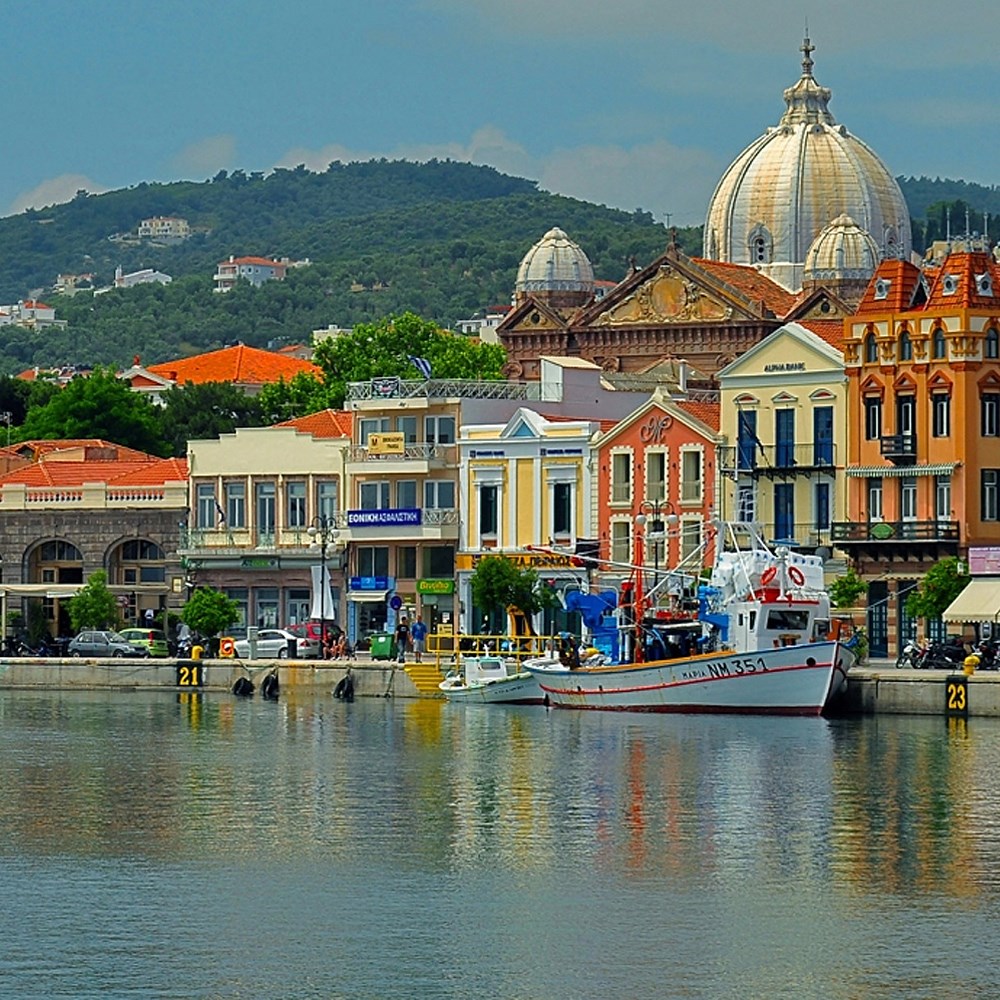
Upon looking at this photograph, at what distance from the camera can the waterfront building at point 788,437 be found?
92.2 meters

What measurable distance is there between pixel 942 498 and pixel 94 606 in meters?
30.3

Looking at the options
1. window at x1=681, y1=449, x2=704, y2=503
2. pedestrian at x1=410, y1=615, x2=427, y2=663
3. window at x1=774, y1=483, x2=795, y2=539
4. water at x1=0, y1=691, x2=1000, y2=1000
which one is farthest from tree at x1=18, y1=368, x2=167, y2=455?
water at x1=0, y1=691, x2=1000, y2=1000

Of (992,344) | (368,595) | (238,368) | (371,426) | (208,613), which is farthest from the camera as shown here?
(238,368)

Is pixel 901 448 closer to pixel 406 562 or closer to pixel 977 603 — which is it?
pixel 977 603

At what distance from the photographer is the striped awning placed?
88.3m

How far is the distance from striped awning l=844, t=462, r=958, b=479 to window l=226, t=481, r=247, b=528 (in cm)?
2398

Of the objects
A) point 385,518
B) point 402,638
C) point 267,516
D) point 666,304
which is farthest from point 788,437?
point 666,304

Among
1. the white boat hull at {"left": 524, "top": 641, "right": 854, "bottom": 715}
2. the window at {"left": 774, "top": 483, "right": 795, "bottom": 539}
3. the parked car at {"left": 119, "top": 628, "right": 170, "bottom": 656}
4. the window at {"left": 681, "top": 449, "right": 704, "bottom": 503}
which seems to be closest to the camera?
the white boat hull at {"left": 524, "top": 641, "right": 854, "bottom": 715}

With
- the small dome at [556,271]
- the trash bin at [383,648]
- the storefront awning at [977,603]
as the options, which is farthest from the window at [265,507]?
the storefront awning at [977,603]

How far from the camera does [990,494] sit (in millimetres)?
88812

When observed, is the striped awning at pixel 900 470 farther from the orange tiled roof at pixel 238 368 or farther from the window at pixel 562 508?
the orange tiled roof at pixel 238 368

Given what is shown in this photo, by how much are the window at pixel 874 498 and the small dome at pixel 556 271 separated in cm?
3637

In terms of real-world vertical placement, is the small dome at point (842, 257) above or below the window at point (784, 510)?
above

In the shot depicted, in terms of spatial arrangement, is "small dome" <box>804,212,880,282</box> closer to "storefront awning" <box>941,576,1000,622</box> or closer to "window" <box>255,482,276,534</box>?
"window" <box>255,482,276,534</box>
